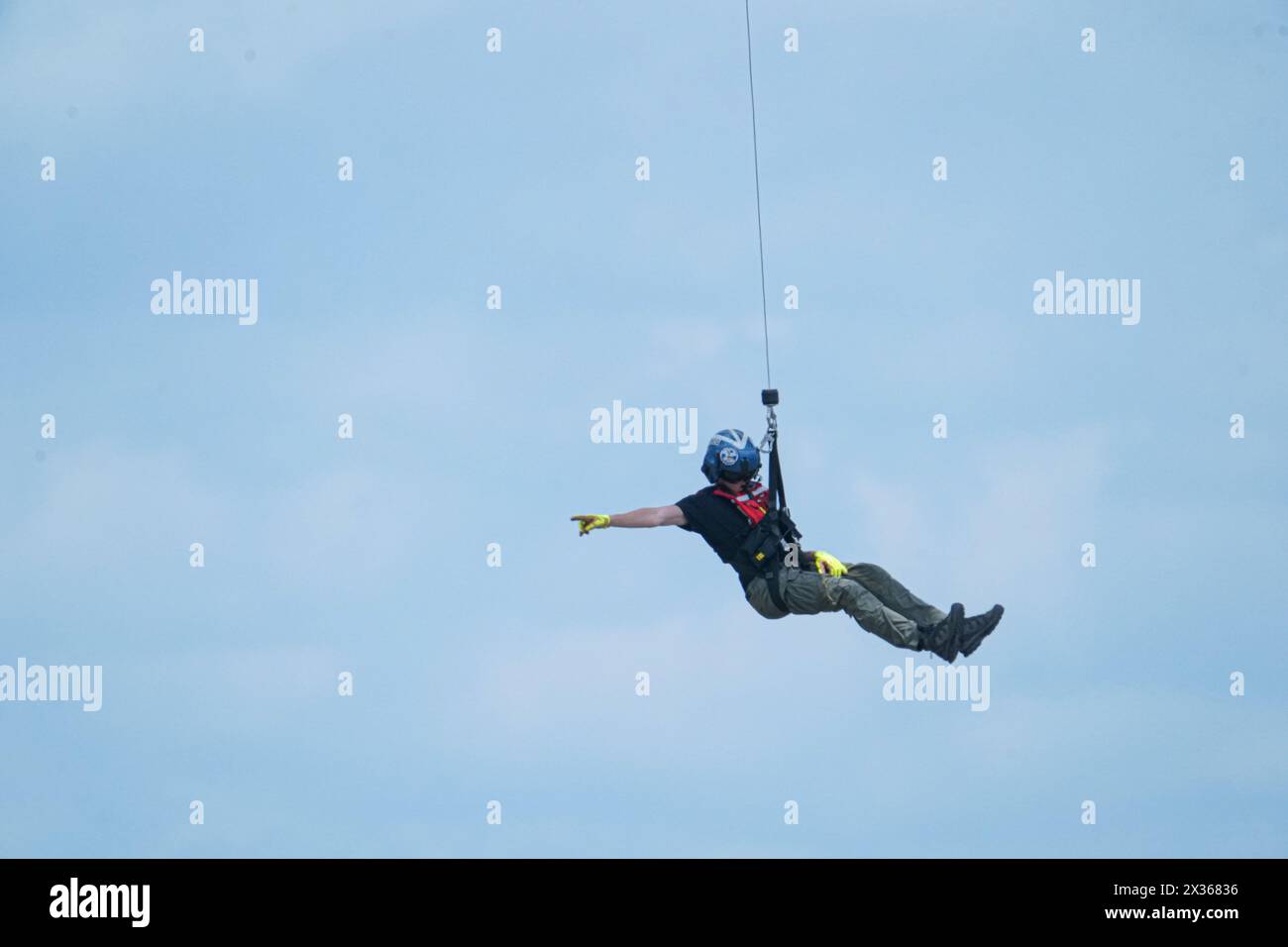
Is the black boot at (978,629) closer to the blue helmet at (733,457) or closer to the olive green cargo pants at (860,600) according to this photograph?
the olive green cargo pants at (860,600)

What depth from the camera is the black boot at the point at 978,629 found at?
92.6 ft

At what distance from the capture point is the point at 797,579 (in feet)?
96.9

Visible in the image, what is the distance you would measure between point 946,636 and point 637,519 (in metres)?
3.41

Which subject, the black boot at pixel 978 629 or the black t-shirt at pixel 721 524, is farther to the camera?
the black t-shirt at pixel 721 524

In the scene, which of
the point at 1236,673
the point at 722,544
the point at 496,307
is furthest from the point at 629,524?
the point at 1236,673

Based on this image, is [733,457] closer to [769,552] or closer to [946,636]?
Answer: [769,552]

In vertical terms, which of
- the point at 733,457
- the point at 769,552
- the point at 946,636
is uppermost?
the point at 733,457

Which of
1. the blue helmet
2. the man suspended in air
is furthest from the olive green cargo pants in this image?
the blue helmet

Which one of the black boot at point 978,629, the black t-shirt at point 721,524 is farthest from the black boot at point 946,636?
the black t-shirt at point 721,524

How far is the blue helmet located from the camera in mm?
29781

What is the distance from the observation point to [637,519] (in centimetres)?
2961

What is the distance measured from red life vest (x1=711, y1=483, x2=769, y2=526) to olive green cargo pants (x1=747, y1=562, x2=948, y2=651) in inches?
25.4

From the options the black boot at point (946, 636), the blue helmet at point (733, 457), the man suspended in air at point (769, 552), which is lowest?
the black boot at point (946, 636)

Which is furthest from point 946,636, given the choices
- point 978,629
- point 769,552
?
point 769,552
